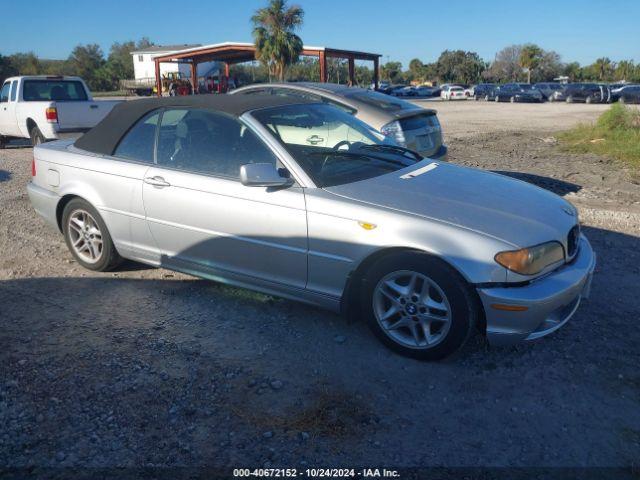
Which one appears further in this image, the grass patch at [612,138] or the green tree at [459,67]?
the green tree at [459,67]

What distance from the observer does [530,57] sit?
285 feet

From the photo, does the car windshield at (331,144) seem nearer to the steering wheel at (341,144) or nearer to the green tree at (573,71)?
the steering wheel at (341,144)

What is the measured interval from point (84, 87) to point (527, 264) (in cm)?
1261

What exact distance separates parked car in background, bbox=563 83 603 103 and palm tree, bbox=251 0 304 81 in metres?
19.6

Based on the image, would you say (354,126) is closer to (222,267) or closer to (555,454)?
(222,267)

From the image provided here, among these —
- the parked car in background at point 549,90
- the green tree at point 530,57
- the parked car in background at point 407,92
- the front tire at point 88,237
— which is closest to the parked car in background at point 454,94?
the parked car in background at point 407,92

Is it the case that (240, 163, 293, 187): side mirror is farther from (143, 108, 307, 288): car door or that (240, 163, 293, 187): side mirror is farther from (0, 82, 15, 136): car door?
(0, 82, 15, 136): car door

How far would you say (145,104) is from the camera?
4.71 meters

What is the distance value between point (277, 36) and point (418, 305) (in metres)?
42.2

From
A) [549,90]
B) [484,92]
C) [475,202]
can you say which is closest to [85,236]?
[475,202]

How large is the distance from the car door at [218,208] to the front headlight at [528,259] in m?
1.25

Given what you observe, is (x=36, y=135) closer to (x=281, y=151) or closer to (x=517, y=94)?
(x=281, y=151)

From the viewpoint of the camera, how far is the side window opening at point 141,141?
4465mm

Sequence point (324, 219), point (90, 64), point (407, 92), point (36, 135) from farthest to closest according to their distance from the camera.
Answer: point (90, 64) → point (407, 92) → point (36, 135) → point (324, 219)
